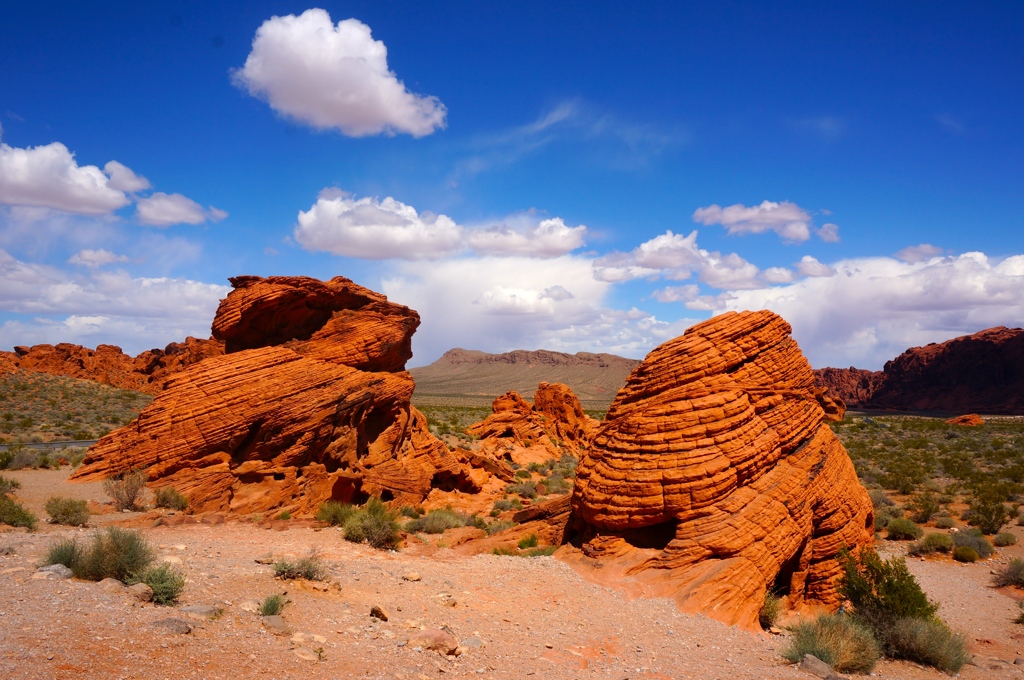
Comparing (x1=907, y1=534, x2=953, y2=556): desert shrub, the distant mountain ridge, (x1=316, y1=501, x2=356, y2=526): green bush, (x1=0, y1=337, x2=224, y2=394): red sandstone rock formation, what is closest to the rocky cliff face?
the distant mountain ridge

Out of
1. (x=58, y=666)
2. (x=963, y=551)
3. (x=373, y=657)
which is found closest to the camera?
(x=58, y=666)

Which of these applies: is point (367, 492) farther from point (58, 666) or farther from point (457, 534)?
point (58, 666)

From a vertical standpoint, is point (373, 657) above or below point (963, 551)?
above

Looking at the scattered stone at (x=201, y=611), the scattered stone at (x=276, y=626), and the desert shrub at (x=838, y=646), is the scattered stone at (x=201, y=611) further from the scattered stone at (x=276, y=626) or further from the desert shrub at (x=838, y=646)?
the desert shrub at (x=838, y=646)

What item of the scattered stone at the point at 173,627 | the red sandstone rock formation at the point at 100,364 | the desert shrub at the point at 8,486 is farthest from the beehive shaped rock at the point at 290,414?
the red sandstone rock formation at the point at 100,364

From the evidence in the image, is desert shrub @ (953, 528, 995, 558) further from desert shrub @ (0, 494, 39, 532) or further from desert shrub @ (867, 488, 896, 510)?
desert shrub @ (0, 494, 39, 532)

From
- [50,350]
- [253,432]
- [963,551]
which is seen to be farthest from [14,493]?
[50,350]

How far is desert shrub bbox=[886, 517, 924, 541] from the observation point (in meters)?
19.8

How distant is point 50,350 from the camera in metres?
60.0

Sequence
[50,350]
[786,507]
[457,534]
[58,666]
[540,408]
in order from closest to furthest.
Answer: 1. [58,666]
2. [786,507]
3. [457,534]
4. [540,408]
5. [50,350]

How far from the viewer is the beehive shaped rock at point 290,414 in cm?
1623

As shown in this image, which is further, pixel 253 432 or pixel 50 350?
pixel 50 350

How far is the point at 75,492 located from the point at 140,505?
1995mm

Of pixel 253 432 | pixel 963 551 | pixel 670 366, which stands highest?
pixel 670 366
